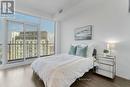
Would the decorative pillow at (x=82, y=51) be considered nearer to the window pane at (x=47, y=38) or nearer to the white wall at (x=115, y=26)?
the white wall at (x=115, y=26)

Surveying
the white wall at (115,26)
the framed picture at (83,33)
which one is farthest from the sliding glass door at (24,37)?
the white wall at (115,26)

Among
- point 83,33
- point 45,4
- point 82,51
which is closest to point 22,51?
point 45,4

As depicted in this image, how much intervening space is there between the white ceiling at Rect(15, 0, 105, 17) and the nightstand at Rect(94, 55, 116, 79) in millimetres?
2121

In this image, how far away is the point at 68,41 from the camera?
16.0ft

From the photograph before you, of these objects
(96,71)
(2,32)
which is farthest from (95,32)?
(2,32)

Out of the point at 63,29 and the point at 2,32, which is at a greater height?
the point at 63,29

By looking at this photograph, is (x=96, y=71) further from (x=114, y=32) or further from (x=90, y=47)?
(x=114, y=32)

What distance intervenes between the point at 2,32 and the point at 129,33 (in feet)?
15.3

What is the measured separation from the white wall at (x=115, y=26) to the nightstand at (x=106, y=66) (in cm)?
24

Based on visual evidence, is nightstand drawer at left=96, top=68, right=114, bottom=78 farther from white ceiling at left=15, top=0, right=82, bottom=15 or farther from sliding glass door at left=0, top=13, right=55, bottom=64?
sliding glass door at left=0, top=13, right=55, bottom=64

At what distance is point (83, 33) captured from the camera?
398 centimetres

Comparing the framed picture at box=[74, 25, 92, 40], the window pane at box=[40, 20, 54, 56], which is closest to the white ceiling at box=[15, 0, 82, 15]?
the window pane at box=[40, 20, 54, 56]

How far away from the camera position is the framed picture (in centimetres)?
370

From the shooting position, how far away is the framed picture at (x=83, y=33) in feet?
12.2
